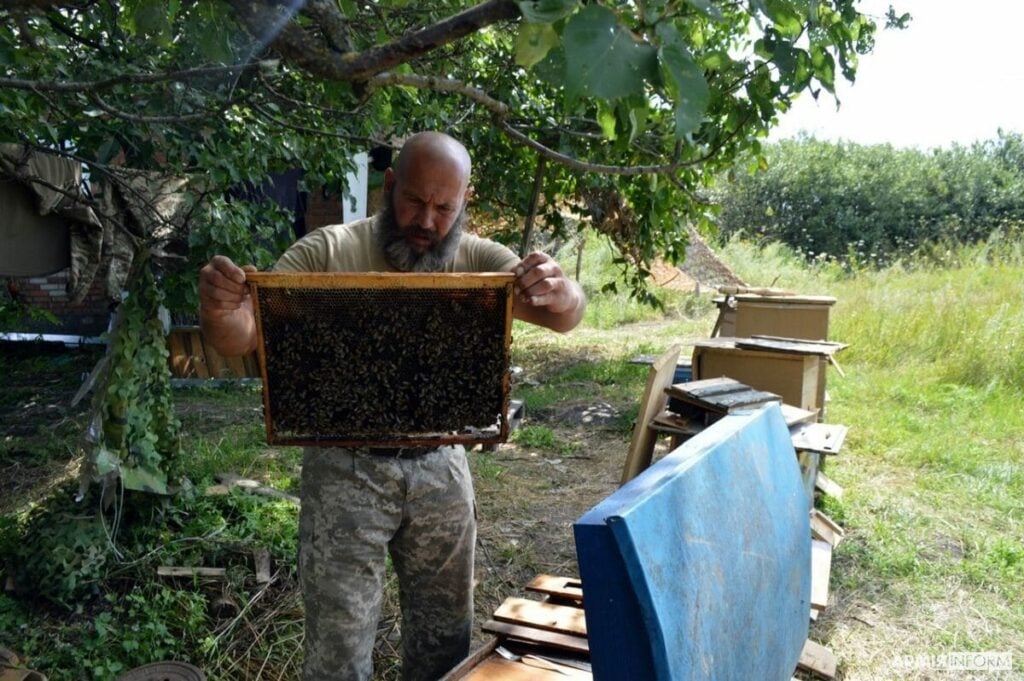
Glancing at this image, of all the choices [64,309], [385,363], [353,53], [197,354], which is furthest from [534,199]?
[64,309]

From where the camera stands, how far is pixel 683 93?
1243mm

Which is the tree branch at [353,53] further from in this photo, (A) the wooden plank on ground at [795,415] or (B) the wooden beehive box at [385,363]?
(A) the wooden plank on ground at [795,415]

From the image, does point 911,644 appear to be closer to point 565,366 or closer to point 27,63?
point 27,63

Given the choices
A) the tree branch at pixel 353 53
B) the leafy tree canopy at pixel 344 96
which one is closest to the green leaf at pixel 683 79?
the leafy tree canopy at pixel 344 96

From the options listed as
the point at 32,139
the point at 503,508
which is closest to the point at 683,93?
the point at 32,139

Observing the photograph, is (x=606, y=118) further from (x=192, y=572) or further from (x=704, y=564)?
(x=192, y=572)

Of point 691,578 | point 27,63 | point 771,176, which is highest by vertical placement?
point 771,176

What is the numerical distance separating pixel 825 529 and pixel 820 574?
1448 mm

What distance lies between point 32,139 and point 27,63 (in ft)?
1.32

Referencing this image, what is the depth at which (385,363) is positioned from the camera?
2.62 metres

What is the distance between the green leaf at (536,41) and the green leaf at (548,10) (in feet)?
0.54

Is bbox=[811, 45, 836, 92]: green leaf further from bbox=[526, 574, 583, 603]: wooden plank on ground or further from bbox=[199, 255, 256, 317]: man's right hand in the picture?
bbox=[526, 574, 583, 603]: wooden plank on ground

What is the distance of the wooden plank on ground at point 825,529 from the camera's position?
5062 mm

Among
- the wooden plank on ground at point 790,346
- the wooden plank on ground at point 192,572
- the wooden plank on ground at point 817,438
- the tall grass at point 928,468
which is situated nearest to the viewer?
the wooden plank on ground at point 192,572
